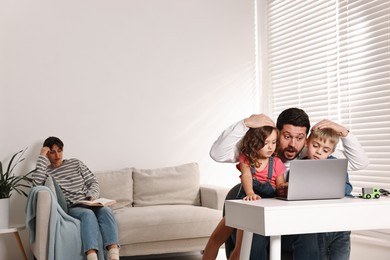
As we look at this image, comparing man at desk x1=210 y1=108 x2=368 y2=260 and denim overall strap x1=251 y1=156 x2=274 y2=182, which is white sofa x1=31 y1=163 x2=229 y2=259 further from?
denim overall strap x1=251 y1=156 x2=274 y2=182

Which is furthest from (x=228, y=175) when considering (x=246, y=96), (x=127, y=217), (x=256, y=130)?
(x=256, y=130)

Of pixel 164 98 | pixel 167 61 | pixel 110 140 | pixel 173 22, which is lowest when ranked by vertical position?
pixel 110 140

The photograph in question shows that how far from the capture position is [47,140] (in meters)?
4.81

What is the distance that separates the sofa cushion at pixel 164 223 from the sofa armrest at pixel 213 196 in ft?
0.47

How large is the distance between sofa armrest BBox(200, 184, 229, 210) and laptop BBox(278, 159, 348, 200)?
226 centimetres

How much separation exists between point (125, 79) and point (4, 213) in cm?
167

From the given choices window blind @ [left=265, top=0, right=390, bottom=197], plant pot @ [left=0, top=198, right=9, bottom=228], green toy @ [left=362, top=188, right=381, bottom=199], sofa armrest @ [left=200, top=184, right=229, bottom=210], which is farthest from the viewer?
sofa armrest @ [left=200, top=184, right=229, bottom=210]

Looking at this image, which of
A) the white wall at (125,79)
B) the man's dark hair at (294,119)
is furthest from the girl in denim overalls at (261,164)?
the white wall at (125,79)

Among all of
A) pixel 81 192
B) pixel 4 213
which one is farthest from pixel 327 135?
pixel 4 213

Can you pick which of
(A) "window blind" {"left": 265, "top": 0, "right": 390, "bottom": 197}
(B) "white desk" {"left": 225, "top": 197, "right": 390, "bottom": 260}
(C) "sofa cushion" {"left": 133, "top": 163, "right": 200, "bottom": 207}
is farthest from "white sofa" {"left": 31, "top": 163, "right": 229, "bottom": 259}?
(B) "white desk" {"left": 225, "top": 197, "right": 390, "bottom": 260}

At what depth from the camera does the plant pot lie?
4.52m

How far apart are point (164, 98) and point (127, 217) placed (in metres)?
1.49

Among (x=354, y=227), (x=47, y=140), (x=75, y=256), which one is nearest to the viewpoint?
(x=354, y=227)

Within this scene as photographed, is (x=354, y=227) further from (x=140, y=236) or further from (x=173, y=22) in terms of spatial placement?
(x=173, y=22)
